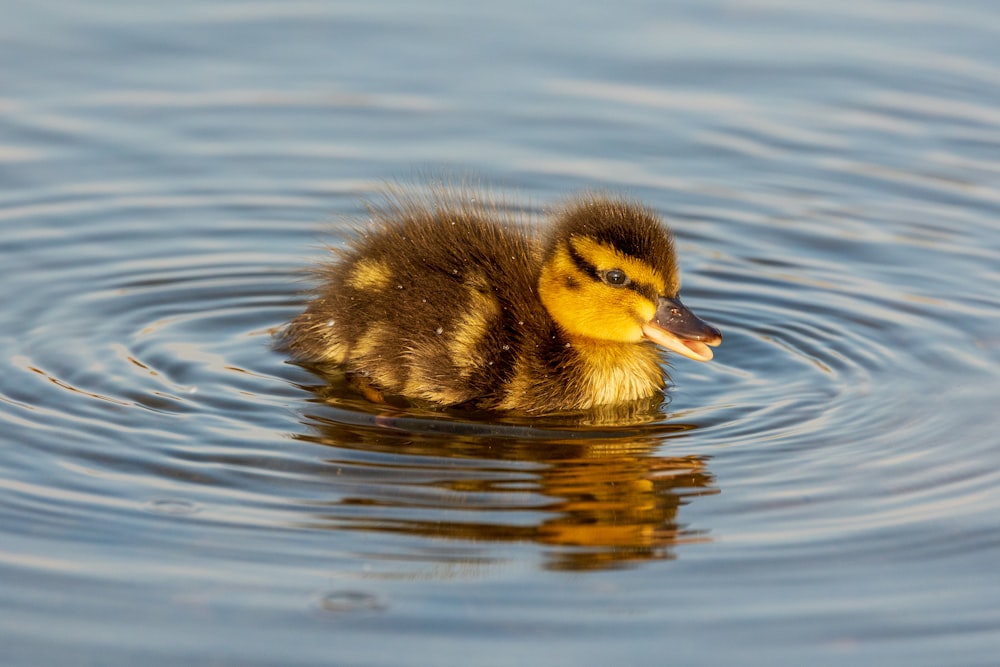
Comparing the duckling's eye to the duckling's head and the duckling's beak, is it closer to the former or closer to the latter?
the duckling's head

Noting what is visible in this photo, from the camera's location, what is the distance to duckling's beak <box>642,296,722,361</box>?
5.83 m

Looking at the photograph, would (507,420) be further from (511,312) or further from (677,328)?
(677,328)

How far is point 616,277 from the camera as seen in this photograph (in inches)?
229

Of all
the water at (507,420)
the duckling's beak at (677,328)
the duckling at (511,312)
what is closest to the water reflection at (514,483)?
the water at (507,420)

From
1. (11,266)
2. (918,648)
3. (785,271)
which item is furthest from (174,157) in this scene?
(918,648)

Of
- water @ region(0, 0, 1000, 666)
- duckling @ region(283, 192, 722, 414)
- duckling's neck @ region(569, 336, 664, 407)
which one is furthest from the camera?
duckling's neck @ region(569, 336, 664, 407)

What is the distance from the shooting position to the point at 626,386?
5.96 metres

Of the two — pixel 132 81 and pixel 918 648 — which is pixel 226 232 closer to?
pixel 132 81

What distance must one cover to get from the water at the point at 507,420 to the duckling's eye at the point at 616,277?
48cm

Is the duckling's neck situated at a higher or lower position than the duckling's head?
lower

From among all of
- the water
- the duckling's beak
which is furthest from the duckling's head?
the water

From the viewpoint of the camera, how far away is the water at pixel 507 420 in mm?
4211

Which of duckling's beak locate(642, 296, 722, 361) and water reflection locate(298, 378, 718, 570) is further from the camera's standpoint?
duckling's beak locate(642, 296, 722, 361)

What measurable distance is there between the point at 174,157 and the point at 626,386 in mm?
3318
